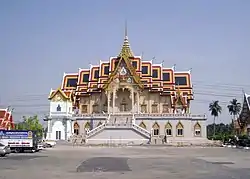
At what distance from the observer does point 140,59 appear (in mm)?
80562

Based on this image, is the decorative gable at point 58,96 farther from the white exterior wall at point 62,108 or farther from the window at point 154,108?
the window at point 154,108

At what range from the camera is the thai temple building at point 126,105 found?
227 ft

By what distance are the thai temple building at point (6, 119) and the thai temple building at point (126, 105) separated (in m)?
7.75

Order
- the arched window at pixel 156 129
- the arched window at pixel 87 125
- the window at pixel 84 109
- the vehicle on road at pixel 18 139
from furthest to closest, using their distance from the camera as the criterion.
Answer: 1. the window at pixel 84 109
2. the arched window at pixel 87 125
3. the arched window at pixel 156 129
4. the vehicle on road at pixel 18 139

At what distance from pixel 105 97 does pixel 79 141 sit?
13983 millimetres

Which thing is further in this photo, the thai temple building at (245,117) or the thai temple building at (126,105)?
the thai temple building at (245,117)

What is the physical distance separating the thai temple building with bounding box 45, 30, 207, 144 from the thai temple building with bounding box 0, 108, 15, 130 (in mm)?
7748

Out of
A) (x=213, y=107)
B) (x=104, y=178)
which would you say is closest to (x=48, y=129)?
(x=213, y=107)

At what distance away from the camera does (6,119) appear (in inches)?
2975

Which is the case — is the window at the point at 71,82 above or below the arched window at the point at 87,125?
above

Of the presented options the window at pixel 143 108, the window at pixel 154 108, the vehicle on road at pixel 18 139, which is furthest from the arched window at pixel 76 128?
the vehicle on road at pixel 18 139

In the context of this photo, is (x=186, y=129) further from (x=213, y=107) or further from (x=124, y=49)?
(x=213, y=107)

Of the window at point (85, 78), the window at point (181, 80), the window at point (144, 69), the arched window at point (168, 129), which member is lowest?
the arched window at point (168, 129)

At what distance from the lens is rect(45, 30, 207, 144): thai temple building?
6925 centimetres
